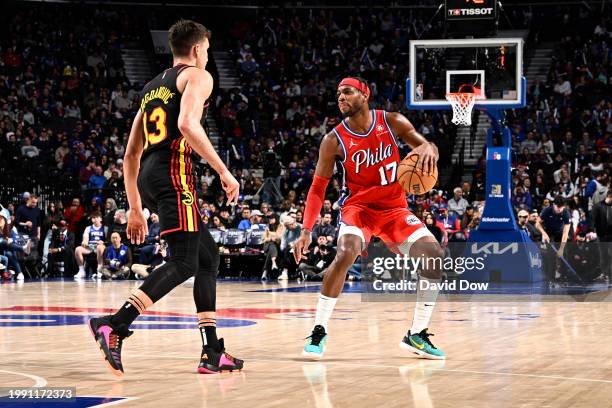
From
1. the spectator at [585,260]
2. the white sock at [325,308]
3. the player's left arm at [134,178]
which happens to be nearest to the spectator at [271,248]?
the spectator at [585,260]

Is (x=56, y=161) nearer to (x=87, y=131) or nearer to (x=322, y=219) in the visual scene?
(x=87, y=131)

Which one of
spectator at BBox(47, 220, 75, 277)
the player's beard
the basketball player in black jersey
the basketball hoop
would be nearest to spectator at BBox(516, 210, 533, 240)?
the basketball hoop

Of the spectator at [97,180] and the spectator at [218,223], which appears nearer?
the spectator at [218,223]

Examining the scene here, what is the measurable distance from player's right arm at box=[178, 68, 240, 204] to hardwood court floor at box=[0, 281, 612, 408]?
114 cm

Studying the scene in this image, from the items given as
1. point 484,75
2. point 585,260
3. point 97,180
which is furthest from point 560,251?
point 97,180

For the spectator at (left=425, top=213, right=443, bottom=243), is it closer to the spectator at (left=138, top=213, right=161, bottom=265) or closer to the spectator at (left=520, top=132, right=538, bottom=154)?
the spectator at (left=138, top=213, right=161, bottom=265)

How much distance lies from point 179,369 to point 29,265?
45.0 ft

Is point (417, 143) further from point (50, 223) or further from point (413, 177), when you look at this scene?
point (50, 223)

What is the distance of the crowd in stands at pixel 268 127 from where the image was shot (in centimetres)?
1880

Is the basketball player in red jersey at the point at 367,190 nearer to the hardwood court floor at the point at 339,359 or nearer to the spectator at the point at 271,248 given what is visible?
the hardwood court floor at the point at 339,359

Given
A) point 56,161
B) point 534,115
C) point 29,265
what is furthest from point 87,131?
point 534,115

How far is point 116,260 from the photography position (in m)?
18.8

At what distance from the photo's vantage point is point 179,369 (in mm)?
6125

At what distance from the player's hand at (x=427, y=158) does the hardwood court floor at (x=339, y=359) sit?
4.28ft
